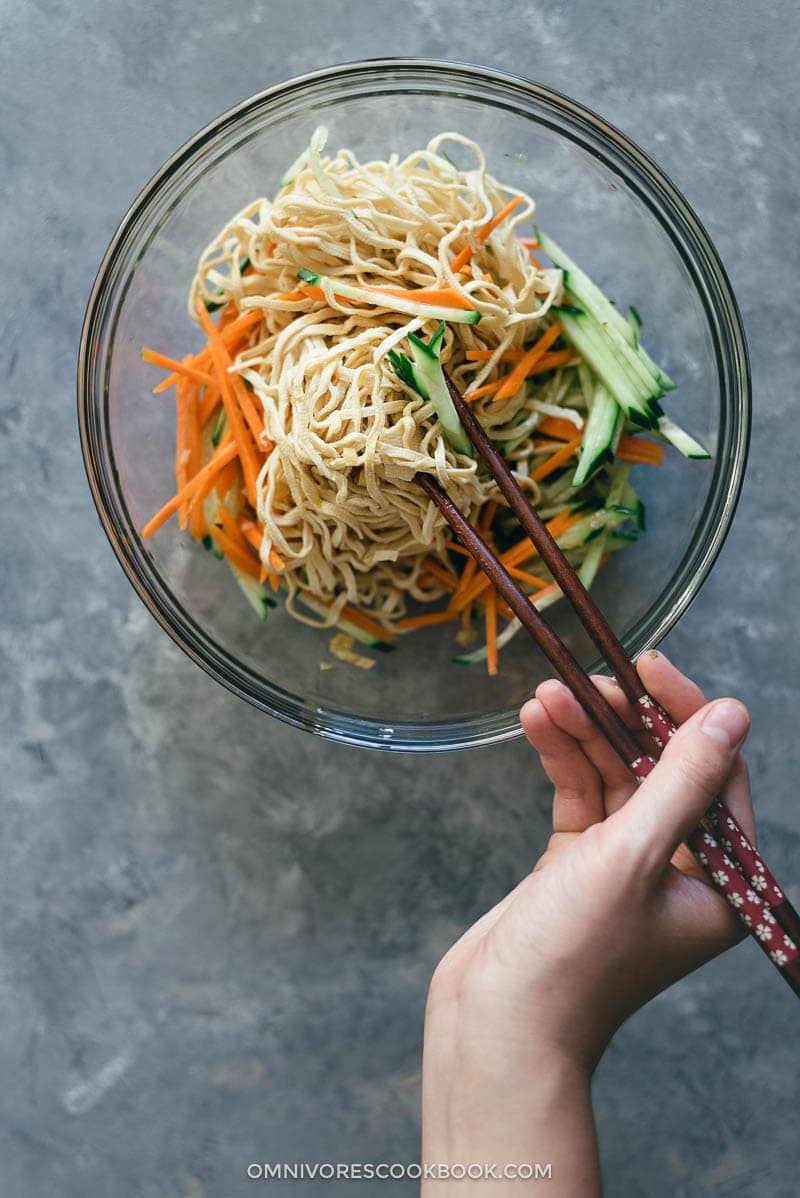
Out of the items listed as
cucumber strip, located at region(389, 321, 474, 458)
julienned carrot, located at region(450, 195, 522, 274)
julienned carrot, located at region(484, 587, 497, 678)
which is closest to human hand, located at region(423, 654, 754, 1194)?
julienned carrot, located at region(484, 587, 497, 678)

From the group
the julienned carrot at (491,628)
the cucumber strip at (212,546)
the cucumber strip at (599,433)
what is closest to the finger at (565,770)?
the julienned carrot at (491,628)

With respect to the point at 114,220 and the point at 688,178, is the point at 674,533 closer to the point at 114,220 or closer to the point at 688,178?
the point at 688,178

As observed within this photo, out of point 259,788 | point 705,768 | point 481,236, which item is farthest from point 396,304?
point 259,788

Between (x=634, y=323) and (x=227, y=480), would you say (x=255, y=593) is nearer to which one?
(x=227, y=480)

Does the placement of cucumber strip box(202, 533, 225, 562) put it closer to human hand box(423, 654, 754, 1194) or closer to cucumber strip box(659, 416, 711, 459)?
human hand box(423, 654, 754, 1194)

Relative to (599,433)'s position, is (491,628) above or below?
below

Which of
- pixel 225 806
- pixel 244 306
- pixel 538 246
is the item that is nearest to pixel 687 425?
pixel 538 246

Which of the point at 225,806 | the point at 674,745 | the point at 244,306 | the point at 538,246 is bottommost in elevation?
the point at 225,806
